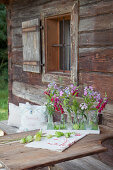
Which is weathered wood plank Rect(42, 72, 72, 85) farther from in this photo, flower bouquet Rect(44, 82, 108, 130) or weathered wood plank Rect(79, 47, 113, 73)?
flower bouquet Rect(44, 82, 108, 130)

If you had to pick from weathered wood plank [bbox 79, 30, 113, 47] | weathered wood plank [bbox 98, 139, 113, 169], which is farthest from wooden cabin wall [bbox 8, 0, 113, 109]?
weathered wood plank [bbox 98, 139, 113, 169]

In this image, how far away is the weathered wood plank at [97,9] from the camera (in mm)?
3248

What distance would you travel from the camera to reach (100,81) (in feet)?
11.4

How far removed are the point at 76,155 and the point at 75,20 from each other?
2009 mm

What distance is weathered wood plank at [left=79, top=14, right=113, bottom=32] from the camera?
325 cm

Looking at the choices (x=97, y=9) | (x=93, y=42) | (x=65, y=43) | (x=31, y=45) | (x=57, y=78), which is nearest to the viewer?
(x=97, y=9)

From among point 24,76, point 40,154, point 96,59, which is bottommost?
point 40,154

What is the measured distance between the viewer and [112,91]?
130 inches

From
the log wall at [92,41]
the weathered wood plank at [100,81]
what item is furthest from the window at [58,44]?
the weathered wood plank at [100,81]

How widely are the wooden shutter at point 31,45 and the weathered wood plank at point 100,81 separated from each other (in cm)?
106

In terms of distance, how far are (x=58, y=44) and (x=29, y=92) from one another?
113cm

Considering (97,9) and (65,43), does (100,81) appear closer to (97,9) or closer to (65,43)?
(97,9)

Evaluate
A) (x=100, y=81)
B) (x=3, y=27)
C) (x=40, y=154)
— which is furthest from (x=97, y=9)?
(x=3, y=27)

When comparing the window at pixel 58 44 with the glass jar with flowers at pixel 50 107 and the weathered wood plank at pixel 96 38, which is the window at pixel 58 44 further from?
the glass jar with flowers at pixel 50 107
